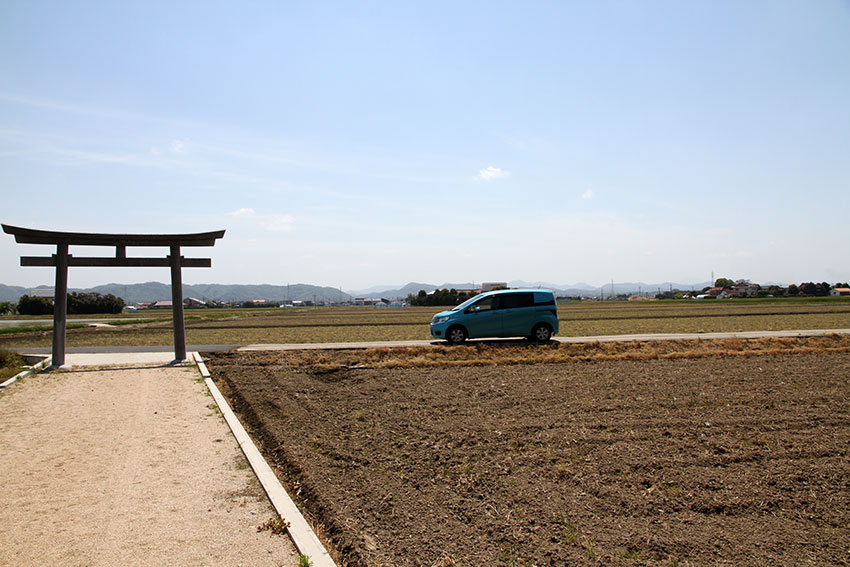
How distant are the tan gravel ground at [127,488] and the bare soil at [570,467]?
68 centimetres

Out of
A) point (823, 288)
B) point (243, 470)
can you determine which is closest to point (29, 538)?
point (243, 470)

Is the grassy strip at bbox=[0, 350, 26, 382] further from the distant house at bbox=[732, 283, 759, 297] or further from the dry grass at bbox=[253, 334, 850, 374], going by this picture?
the distant house at bbox=[732, 283, 759, 297]

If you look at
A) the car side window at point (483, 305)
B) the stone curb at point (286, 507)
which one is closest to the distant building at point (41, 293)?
the car side window at point (483, 305)

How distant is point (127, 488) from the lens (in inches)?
227

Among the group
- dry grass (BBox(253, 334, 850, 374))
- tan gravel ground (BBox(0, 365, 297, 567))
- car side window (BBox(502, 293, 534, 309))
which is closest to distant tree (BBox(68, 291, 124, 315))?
dry grass (BBox(253, 334, 850, 374))

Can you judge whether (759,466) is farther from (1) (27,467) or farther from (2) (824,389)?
(1) (27,467)

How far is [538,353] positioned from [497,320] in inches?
101

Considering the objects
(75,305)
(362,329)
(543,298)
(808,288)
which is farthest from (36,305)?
(808,288)

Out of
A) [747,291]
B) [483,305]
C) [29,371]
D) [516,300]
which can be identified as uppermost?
[747,291]

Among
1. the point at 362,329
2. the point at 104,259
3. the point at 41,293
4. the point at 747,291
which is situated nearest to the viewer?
the point at 104,259

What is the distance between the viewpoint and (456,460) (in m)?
6.70

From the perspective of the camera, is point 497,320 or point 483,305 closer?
point 497,320

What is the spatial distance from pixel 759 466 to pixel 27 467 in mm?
8253

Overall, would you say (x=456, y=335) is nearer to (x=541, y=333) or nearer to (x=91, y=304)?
(x=541, y=333)
